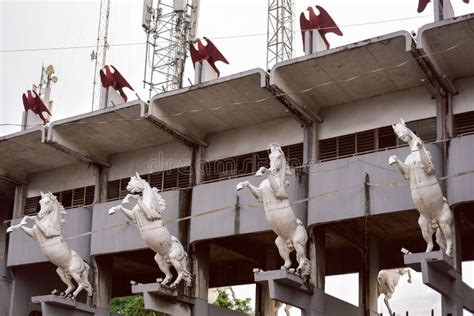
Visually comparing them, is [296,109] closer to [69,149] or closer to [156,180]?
[156,180]

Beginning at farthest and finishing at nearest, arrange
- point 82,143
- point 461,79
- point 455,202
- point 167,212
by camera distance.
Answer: point 82,143
point 167,212
point 461,79
point 455,202

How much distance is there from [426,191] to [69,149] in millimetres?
13752

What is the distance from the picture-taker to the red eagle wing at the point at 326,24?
27.8 m

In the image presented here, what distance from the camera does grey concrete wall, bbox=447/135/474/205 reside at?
24.8 m

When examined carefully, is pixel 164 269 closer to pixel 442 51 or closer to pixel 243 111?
pixel 243 111

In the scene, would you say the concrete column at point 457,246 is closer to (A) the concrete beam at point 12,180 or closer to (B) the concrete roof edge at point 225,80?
(B) the concrete roof edge at point 225,80

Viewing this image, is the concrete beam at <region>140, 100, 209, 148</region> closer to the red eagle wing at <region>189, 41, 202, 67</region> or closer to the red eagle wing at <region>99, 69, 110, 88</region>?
the red eagle wing at <region>189, 41, 202, 67</region>

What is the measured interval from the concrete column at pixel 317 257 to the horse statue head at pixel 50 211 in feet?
28.1

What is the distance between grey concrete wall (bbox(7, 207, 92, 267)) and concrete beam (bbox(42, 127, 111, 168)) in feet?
5.72

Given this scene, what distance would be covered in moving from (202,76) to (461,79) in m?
7.78

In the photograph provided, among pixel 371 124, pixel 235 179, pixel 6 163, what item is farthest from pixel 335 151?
pixel 6 163

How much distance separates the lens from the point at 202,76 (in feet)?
96.8

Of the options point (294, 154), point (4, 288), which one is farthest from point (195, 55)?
point (4, 288)

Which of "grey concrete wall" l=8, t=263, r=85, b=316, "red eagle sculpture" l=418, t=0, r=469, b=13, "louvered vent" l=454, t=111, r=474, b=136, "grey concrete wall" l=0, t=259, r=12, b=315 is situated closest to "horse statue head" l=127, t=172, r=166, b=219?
"grey concrete wall" l=8, t=263, r=85, b=316
